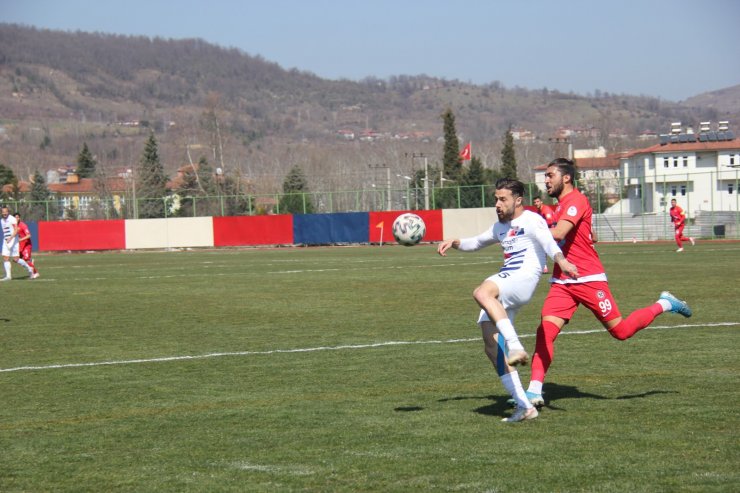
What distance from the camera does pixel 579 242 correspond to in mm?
9797

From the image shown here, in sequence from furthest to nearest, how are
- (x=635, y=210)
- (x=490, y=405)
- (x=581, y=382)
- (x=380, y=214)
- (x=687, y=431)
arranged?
1. (x=635, y=210)
2. (x=380, y=214)
3. (x=581, y=382)
4. (x=490, y=405)
5. (x=687, y=431)

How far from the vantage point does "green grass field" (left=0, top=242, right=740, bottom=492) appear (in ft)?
23.5

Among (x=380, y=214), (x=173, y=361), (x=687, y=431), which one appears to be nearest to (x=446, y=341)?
(x=173, y=361)

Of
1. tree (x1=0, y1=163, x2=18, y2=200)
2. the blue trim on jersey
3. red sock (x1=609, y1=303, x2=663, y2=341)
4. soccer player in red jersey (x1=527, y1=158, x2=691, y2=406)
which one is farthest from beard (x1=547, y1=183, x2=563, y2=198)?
tree (x1=0, y1=163, x2=18, y2=200)

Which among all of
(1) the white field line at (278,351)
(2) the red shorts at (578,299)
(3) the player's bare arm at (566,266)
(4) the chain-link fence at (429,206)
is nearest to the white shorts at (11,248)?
(1) the white field line at (278,351)

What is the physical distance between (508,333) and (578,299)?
1.36 m

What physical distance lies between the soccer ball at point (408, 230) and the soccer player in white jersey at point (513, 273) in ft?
10.1

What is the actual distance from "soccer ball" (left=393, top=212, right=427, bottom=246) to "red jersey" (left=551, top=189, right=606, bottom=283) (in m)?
2.97

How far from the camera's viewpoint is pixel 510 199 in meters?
9.29

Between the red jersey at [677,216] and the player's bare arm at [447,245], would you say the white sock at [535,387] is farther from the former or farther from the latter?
the red jersey at [677,216]

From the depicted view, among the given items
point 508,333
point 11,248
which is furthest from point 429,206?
point 508,333

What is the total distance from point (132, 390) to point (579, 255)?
491cm

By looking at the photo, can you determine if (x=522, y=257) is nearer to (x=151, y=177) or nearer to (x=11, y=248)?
(x=11, y=248)

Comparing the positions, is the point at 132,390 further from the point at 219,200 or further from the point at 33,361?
the point at 219,200
